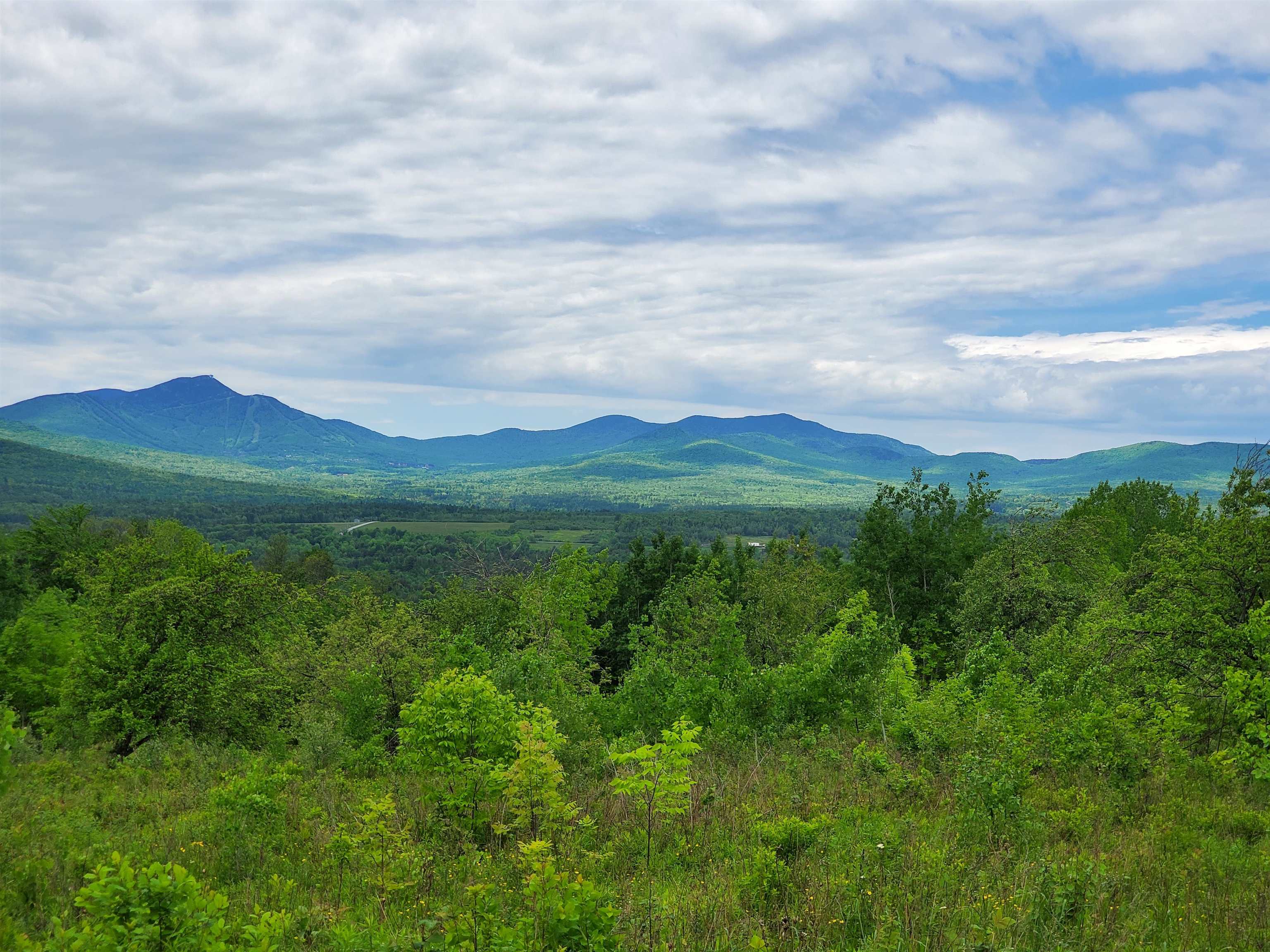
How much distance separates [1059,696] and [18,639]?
38.6 m

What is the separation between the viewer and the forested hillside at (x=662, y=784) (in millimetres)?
6387

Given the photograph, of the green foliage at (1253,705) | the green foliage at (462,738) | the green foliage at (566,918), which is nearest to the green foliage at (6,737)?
the green foliage at (462,738)

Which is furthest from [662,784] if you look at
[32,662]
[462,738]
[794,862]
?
[32,662]

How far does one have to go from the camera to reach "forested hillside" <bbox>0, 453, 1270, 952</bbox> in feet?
21.0

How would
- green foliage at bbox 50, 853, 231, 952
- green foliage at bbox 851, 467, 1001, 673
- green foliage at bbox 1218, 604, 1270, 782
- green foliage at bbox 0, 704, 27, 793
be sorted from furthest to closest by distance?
green foliage at bbox 851, 467, 1001, 673 < green foliage at bbox 1218, 604, 1270, 782 < green foliage at bbox 0, 704, 27, 793 < green foliage at bbox 50, 853, 231, 952

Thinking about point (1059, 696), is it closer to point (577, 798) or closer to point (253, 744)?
point (577, 798)

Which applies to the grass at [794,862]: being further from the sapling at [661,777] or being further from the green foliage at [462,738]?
the sapling at [661,777]

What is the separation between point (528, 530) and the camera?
622 feet

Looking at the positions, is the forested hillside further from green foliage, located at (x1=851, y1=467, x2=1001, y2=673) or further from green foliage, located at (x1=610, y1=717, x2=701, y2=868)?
green foliage, located at (x1=851, y1=467, x2=1001, y2=673)

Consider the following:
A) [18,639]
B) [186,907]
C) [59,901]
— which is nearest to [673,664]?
[59,901]

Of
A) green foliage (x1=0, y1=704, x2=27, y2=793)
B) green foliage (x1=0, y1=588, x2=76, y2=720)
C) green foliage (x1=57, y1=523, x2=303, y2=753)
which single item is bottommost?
green foliage (x1=0, y1=588, x2=76, y2=720)

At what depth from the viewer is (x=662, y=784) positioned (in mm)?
8227

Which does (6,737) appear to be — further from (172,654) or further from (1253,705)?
(172,654)

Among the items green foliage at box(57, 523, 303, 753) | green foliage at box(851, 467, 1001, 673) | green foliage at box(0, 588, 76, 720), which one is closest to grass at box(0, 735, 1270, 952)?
green foliage at box(57, 523, 303, 753)
